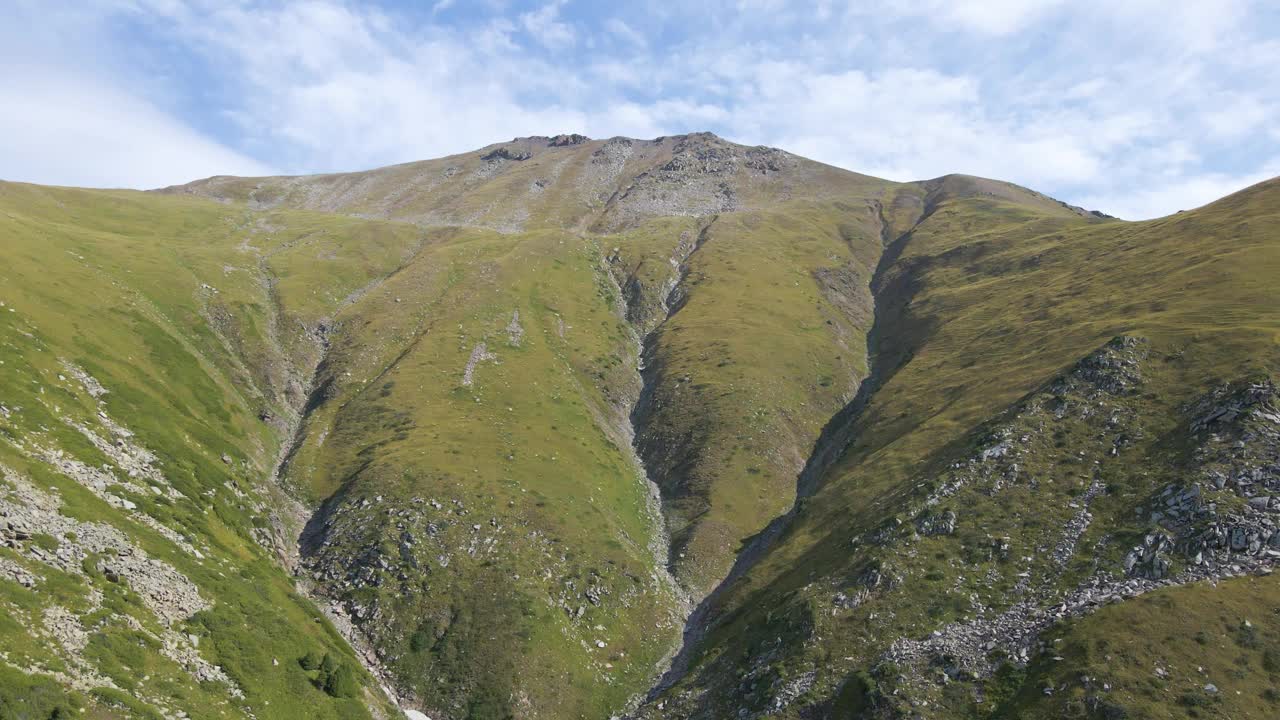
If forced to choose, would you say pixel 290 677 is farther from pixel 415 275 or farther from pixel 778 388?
pixel 415 275

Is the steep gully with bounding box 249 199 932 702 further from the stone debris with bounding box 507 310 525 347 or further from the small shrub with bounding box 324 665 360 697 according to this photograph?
the stone debris with bounding box 507 310 525 347

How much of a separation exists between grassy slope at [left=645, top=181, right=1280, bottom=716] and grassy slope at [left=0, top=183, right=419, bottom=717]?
3647cm

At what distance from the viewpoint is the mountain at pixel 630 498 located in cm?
4453

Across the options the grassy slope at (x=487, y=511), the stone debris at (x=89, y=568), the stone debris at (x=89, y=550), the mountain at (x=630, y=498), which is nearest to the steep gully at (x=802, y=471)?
the mountain at (x=630, y=498)

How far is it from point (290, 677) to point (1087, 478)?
229 feet

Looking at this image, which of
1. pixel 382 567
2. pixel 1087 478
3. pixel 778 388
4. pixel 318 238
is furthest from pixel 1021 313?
pixel 318 238

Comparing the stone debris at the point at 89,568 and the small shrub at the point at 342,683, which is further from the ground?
the stone debris at the point at 89,568

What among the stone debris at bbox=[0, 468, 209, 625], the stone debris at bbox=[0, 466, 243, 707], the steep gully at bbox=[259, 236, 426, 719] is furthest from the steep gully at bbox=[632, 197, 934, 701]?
the stone debris at bbox=[0, 468, 209, 625]

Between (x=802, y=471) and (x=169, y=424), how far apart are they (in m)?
82.8

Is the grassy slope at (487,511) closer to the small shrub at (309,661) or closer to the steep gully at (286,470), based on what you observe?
the steep gully at (286,470)

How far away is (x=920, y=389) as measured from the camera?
10706 centimetres

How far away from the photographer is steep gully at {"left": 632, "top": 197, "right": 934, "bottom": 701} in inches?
2783

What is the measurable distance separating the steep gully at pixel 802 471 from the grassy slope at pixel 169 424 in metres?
31.2

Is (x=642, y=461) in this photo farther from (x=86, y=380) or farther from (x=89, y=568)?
(x=89, y=568)
